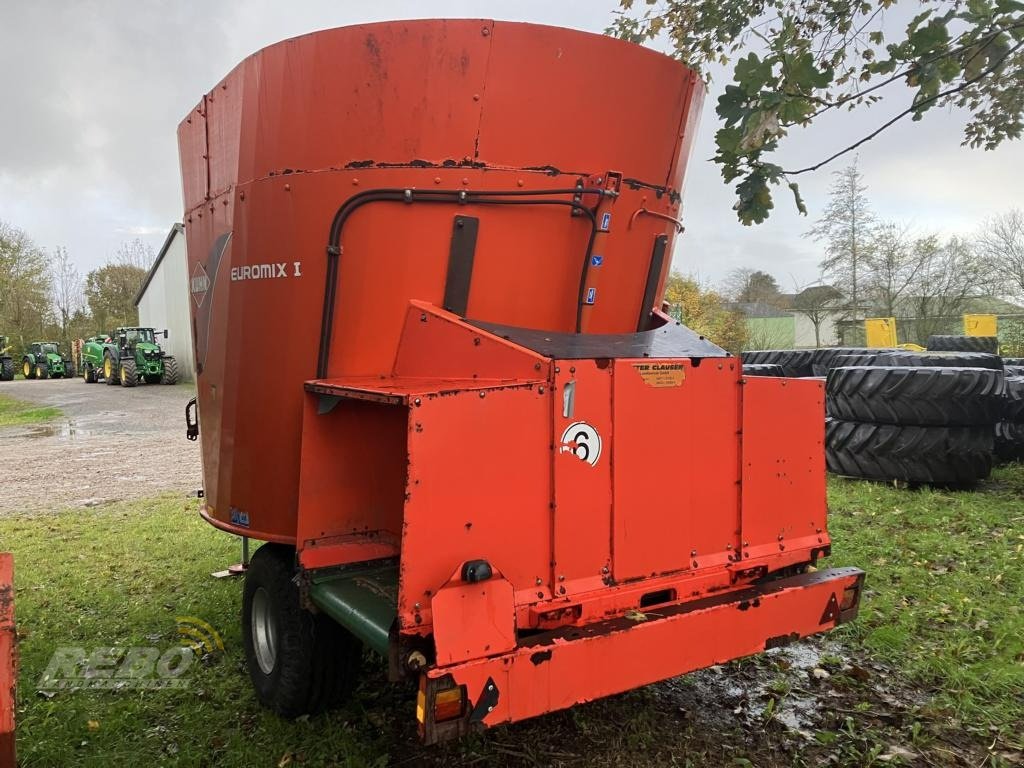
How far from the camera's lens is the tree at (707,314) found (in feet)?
92.1

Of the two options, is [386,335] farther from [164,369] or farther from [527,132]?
[164,369]

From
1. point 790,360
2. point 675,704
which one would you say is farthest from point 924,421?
point 675,704

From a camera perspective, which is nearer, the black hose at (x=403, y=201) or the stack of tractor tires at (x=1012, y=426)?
the black hose at (x=403, y=201)

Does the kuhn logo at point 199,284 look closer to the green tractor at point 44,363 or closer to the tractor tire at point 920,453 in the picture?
the tractor tire at point 920,453

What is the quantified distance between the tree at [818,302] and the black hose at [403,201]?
33.2 meters

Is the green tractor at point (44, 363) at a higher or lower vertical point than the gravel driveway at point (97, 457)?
higher

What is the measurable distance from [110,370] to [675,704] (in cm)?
3121

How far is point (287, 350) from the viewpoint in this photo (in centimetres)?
328

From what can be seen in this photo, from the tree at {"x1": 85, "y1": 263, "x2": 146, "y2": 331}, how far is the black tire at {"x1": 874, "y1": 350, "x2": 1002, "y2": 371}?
162ft

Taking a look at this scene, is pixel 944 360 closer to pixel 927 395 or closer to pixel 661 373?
pixel 927 395

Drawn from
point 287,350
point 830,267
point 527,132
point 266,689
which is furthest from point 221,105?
point 830,267

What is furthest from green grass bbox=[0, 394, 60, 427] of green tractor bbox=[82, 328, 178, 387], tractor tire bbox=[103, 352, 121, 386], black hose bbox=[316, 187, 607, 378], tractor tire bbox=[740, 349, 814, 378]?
black hose bbox=[316, 187, 607, 378]

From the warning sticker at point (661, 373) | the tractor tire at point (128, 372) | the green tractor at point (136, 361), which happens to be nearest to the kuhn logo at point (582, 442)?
the warning sticker at point (661, 373)

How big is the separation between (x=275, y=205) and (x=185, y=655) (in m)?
2.69
